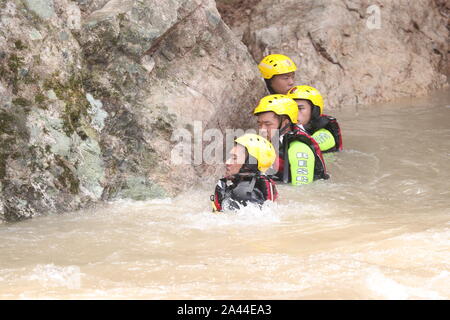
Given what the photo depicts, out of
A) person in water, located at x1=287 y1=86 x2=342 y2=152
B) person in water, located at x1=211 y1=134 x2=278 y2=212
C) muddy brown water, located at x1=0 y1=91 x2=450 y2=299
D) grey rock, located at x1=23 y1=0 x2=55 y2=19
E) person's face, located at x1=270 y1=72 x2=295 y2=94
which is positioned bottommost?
muddy brown water, located at x1=0 y1=91 x2=450 y2=299

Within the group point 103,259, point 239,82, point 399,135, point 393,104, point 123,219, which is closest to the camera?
point 103,259

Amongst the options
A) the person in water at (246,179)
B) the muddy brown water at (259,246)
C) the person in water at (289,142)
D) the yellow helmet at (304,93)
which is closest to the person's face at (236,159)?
the person in water at (246,179)

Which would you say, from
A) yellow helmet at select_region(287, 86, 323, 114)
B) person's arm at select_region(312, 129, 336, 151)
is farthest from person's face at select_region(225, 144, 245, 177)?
person's arm at select_region(312, 129, 336, 151)

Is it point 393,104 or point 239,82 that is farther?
point 393,104

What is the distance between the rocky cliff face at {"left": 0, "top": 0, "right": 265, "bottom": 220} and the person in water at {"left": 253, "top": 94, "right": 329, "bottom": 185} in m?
0.30

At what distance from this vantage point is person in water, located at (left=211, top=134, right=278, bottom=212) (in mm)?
5695

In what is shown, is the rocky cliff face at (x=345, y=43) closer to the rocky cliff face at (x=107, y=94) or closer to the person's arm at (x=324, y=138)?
the person's arm at (x=324, y=138)

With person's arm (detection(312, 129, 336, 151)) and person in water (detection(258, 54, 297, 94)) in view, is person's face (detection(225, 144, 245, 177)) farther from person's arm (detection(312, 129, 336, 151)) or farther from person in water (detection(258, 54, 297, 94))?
person in water (detection(258, 54, 297, 94))

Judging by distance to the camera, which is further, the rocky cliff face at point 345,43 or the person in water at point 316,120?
the rocky cliff face at point 345,43

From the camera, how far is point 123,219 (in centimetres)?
559

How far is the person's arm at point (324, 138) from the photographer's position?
801cm
